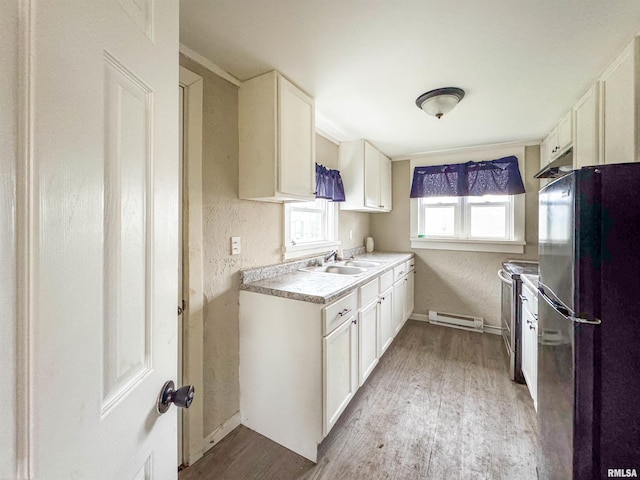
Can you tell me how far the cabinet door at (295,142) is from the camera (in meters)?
1.72

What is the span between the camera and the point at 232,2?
1.18m

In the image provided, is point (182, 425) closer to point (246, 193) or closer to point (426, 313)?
point (246, 193)

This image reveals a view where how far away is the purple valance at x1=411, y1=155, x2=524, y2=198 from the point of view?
3117 mm

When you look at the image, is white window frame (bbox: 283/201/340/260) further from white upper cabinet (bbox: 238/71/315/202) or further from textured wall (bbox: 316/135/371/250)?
white upper cabinet (bbox: 238/71/315/202)

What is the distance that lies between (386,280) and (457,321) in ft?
5.11

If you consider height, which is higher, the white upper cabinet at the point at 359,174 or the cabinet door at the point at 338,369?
the white upper cabinet at the point at 359,174

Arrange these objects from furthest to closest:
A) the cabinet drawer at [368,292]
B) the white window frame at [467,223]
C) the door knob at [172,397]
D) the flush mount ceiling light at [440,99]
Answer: the white window frame at [467,223]
the cabinet drawer at [368,292]
the flush mount ceiling light at [440,99]
the door knob at [172,397]

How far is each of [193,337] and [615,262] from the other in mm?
1868

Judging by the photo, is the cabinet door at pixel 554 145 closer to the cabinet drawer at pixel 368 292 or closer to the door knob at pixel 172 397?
the cabinet drawer at pixel 368 292

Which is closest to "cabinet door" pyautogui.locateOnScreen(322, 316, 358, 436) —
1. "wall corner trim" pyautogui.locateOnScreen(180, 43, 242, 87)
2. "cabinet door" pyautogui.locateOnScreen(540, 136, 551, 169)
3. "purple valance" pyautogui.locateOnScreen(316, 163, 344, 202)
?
"purple valance" pyautogui.locateOnScreen(316, 163, 344, 202)

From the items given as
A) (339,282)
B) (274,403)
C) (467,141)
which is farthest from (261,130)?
(467,141)

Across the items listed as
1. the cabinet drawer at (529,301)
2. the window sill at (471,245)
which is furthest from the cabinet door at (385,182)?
the cabinet drawer at (529,301)

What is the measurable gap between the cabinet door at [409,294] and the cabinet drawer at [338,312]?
1642 mm

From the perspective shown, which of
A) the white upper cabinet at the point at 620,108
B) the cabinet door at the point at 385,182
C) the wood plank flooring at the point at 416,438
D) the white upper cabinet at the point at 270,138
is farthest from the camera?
the cabinet door at the point at 385,182
